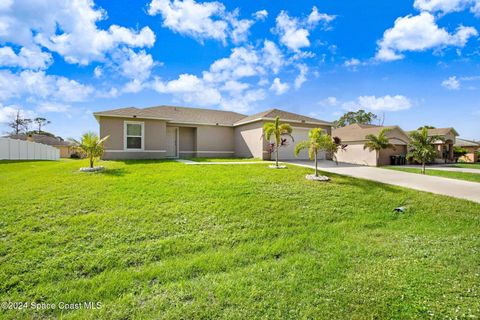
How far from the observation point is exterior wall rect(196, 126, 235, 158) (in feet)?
62.0

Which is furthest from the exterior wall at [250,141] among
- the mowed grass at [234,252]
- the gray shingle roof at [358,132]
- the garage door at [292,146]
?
the gray shingle roof at [358,132]

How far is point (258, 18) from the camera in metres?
13.0

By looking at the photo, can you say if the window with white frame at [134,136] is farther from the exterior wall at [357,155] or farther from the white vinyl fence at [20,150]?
the exterior wall at [357,155]

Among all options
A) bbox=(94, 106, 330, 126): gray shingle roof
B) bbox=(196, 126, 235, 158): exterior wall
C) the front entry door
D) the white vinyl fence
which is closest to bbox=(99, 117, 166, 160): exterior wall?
bbox=(94, 106, 330, 126): gray shingle roof

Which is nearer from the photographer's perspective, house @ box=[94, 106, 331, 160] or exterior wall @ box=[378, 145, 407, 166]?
house @ box=[94, 106, 331, 160]

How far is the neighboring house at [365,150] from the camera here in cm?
1938

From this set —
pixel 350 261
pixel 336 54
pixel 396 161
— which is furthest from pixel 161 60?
pixel 396 161

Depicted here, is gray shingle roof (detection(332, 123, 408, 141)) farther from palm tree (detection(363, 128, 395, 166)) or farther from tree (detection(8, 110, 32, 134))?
tree (detection(8, 110, 32, 134))

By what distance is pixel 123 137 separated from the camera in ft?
48.4

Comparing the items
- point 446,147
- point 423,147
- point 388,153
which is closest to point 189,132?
point 423,147

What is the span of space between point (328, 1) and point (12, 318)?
52.8 ft

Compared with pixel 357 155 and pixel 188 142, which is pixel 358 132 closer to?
pixel 357 155

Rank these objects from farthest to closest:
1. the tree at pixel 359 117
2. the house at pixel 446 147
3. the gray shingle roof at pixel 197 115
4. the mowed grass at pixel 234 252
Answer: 1. the tree at pixel 359 117
2. the house at pixel 446 147
3. the gray shingle roof at pixel 197 115
4. the mowed grass at pixel 234 252

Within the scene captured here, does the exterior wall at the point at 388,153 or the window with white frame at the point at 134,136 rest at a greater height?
the window with white frame at the point at 134,136
